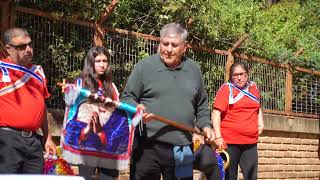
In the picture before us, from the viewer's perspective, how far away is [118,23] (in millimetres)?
10062

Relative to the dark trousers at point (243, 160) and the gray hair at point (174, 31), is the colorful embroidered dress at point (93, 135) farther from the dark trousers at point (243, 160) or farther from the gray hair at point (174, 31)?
the dark trousers at point (243, 160)

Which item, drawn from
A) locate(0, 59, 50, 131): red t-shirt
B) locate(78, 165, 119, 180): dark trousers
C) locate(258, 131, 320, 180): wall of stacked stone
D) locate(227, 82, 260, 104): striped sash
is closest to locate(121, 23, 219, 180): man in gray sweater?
locate(78, 165, 119, 180): dark trousers

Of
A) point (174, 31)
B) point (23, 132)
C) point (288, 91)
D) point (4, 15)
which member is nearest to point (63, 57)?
point (4, 15)

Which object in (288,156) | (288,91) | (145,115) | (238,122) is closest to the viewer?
(145,115)

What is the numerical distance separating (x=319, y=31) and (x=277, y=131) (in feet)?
26.0

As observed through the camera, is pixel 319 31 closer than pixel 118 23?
No

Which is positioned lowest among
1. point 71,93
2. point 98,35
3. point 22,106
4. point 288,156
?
point 288,156

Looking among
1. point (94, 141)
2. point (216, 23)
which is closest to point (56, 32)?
point (94, 141)

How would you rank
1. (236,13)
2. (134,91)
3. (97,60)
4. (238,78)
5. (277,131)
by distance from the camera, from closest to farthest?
1. (134,91)
2. (97,60)
3. (238,78)
4. (277,131)
5. (236,13)

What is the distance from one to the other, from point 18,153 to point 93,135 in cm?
79

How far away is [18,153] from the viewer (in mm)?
5406

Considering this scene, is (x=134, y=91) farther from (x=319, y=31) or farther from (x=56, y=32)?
(x=319, y=31)

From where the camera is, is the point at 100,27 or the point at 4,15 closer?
the point at 4,15

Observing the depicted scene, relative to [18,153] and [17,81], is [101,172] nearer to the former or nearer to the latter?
[18,153]
